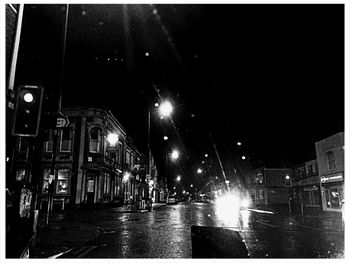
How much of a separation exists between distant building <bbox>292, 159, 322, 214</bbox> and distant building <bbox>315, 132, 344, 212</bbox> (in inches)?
94.9

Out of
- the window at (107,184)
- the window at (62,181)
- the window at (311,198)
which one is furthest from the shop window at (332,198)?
the window at (62,181)

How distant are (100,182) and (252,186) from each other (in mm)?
35408

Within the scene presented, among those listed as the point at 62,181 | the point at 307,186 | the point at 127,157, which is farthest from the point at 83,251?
the point at 127,157

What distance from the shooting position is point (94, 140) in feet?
105

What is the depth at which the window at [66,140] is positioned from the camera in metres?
31.2

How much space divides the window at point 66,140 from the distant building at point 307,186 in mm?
26385

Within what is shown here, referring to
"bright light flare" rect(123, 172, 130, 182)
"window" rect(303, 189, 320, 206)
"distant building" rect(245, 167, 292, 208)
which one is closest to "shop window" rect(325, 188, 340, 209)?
"window" rect(303, 189, 320, 206)

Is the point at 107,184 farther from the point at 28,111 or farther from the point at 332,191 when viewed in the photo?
the point at 28,111

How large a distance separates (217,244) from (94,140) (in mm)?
30043

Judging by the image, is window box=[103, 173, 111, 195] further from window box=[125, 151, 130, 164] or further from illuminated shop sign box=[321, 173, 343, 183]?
illuminated shop sign box=[321, 173, 343, 183]

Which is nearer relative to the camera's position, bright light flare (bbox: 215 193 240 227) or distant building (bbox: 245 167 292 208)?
bright light flare (bbox: 215 193 240 227)

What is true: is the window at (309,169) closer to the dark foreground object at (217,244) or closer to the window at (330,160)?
the window at (330,160)

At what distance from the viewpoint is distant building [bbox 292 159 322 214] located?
3209cm
